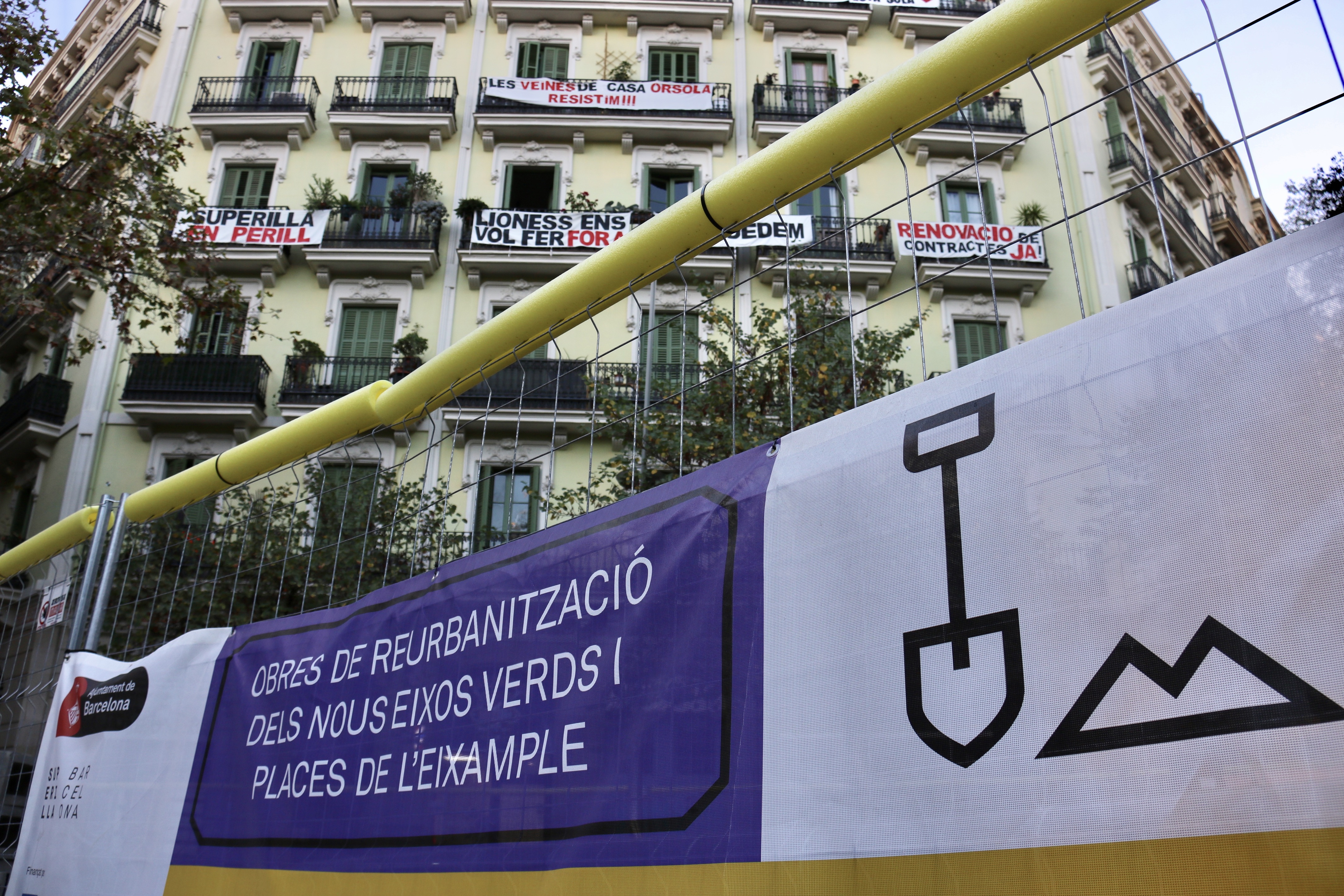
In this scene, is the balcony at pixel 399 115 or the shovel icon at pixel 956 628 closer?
the shovel icon at pixel 956 628

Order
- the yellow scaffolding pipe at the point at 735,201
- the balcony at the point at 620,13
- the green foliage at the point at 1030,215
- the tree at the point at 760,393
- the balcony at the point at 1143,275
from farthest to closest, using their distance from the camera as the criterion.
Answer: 1. the balcony at the point at 620,13
2. the green foliage at the point at 1030,215
3. the balcony at the point at 1143,275
4. the tree at the point at 760,393
5. the yellow scaffolding pipe at the point at 735,201

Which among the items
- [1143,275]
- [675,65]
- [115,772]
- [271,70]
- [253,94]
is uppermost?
[675,65]

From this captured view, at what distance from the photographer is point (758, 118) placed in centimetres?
1961

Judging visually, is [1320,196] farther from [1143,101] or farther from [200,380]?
[1143,101]

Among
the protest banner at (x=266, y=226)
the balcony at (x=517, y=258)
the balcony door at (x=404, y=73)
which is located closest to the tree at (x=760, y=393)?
the balcony at (x=517, y=258)

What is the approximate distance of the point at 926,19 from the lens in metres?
20.5

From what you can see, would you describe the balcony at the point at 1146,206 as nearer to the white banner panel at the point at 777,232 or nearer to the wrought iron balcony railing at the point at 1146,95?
the wrought iron balcony railing at the point at 1146,95

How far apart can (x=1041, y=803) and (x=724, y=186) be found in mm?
1864

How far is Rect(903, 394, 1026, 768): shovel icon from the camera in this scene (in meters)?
1.92

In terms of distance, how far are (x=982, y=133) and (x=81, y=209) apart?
15125mm

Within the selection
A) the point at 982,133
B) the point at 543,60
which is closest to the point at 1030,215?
the point at 982,133

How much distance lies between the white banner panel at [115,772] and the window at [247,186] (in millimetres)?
16909

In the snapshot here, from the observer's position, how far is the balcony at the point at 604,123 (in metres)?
19.7

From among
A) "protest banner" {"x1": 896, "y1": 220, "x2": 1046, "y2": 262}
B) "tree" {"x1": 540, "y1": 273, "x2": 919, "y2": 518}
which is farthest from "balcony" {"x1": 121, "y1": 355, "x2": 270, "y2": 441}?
"protest banner" {"x1": 896, "y1": 220, "x2": 1046, "y2": 262}
